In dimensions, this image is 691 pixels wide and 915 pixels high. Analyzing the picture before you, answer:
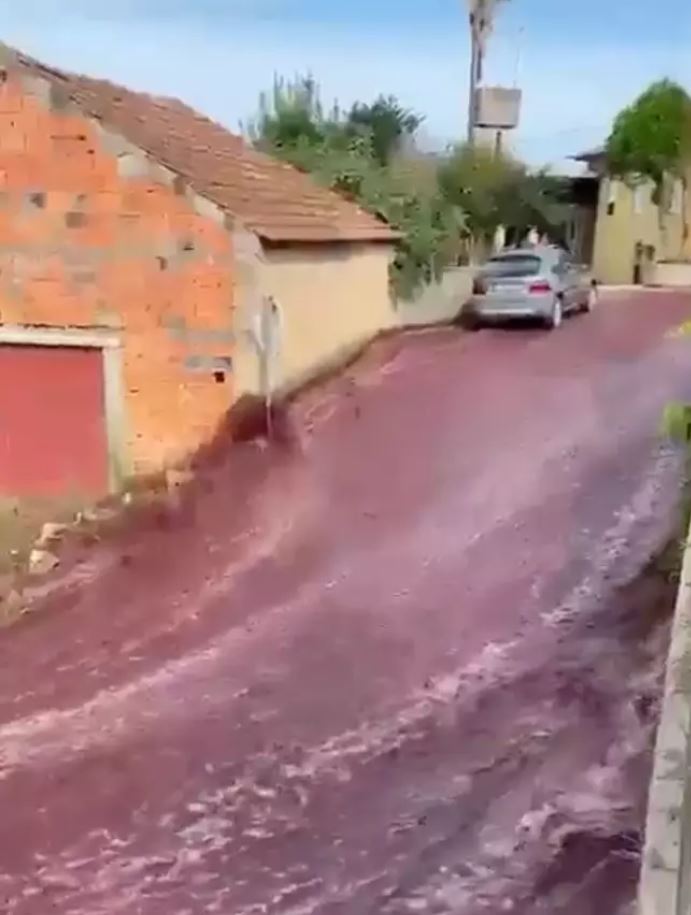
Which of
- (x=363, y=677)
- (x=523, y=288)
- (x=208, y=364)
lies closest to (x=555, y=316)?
(x=523, y=288)

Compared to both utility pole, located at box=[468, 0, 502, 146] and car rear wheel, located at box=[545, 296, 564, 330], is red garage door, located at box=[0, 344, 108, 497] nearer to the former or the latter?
car rear wheel, located at box=[545, 296, 564, 330]

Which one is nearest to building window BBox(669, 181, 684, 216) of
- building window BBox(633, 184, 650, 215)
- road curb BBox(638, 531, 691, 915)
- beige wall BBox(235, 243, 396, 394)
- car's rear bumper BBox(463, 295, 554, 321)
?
building window BBox(633, 184, 650, 215)

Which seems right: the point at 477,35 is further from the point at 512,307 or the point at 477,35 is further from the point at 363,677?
the point at 363,677

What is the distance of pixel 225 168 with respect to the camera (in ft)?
55.0

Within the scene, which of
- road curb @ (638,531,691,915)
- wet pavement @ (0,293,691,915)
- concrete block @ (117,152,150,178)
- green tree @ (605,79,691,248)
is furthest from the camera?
green tree @ (605,79,691,248)

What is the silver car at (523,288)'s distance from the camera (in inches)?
838

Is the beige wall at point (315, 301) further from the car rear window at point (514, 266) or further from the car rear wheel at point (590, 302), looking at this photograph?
the car rear wheel at point (590, 302)

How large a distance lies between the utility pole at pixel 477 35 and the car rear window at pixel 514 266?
25.1 ft

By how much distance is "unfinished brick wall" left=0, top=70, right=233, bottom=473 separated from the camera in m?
14.2

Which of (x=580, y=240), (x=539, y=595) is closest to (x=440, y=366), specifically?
(x=539, y=595)

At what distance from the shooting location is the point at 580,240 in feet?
111

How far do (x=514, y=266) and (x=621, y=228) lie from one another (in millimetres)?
12616

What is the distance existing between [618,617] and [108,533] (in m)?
5.72

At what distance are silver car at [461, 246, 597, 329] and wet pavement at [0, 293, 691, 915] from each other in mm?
4859
